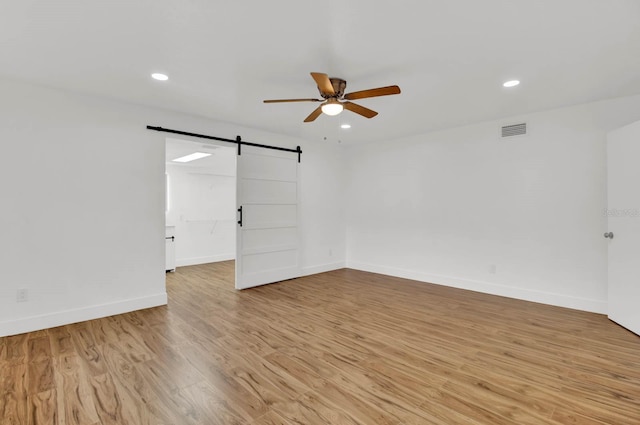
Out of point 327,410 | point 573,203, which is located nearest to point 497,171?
point 573,203

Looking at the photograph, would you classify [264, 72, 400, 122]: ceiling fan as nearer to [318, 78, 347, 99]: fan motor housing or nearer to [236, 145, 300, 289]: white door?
[318, 78, 347, 99]: fan motor housing

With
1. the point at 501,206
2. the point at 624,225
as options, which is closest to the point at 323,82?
the point at 501,206

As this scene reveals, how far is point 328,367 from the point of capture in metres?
2.40

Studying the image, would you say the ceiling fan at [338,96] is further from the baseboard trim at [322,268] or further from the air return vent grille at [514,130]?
the baseboard trim at [322,268]

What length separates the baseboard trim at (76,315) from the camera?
3.01 m

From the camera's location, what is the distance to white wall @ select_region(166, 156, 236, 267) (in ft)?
22.8

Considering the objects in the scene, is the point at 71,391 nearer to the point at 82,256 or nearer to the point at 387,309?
the point at 82,256

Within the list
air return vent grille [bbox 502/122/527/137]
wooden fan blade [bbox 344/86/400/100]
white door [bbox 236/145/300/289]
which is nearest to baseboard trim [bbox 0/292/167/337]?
white door [bbox 236/145/300/289]

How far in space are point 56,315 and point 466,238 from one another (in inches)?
219

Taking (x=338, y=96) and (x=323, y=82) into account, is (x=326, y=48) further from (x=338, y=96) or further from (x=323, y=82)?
(x=338, y=96)

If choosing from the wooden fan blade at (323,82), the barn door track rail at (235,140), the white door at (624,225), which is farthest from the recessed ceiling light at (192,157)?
the white door at (624,225)

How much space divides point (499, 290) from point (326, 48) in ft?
13.6

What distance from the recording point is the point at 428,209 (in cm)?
520

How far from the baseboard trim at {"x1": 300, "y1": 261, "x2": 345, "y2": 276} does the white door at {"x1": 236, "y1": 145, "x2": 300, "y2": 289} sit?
0.67 feet
